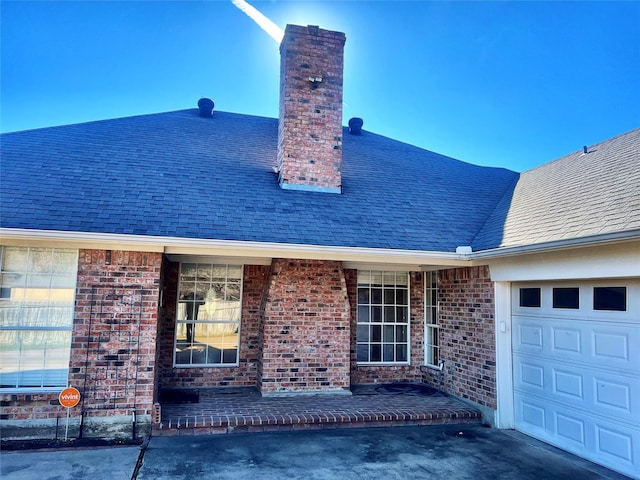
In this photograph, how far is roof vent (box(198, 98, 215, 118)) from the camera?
10930 mm

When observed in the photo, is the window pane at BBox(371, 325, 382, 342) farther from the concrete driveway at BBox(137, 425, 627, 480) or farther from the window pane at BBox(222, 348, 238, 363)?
the window pane at BBox(222, 348, 238, 363)

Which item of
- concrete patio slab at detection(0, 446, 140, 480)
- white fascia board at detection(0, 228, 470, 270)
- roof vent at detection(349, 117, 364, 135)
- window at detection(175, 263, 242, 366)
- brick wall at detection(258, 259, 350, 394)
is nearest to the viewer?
concrete patio slab at detection(0, 446, 140, 480)

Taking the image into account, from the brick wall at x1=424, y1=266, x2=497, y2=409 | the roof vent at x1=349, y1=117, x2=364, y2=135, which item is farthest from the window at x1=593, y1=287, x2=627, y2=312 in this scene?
the roof vent at x1=349, y1=117, x2=364, y2=135

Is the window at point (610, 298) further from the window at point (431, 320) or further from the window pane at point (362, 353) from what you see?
the window pane at point (362, 353)

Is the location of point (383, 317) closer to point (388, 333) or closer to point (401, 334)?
point (388, 333)

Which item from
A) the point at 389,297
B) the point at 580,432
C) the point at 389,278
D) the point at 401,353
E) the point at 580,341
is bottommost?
the point at 580,432

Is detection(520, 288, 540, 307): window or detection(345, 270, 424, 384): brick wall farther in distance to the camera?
detection(345, 270, 424, 384): brick wall

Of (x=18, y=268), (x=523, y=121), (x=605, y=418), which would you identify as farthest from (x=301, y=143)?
(x=523, y=121)

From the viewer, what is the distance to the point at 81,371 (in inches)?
221

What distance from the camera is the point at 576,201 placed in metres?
6.21

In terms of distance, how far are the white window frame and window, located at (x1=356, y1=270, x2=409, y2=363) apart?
1.27 ft

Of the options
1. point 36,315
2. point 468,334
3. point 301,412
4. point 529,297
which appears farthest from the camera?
point 468,334

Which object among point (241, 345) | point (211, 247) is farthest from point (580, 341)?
point (241, 345)

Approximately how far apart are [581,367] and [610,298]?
975 mm
